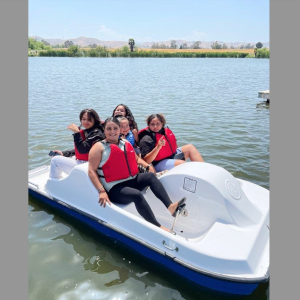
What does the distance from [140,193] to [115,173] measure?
0.30 meters

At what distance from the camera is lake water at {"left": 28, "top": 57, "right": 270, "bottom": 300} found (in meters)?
2.42

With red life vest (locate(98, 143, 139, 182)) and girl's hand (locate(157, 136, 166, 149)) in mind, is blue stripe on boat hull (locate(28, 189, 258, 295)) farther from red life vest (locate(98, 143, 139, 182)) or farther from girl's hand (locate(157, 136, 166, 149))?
girl's hand (locate(157, 136, 166, 149))

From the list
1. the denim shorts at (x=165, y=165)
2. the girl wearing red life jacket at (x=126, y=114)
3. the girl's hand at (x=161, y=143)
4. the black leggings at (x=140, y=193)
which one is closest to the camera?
the black leggings at (x=140, y=193)

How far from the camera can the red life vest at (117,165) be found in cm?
279

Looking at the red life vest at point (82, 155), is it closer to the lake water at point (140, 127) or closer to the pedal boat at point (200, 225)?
the pedal boat at point (200, 225)

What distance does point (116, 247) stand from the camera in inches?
111

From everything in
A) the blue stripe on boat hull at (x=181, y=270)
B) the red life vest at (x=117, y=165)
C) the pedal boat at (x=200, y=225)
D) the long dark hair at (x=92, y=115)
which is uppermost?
the long dark hair at (x=92, y=115)

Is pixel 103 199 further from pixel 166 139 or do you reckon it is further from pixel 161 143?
pixel 166 139

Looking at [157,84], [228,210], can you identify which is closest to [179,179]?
[228,210]

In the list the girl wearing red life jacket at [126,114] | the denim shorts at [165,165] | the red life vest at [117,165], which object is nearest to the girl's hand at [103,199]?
the red life vest at [117,165]

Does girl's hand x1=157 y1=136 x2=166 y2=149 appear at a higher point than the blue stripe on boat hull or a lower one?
higher

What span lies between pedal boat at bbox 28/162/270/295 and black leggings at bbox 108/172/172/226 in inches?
3.8

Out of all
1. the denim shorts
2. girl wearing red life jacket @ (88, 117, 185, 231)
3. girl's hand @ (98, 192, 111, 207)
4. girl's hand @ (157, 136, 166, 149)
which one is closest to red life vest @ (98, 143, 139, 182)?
girl wearing red life jacket @ (88, 117, 185, 231)

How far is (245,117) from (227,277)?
658cm
